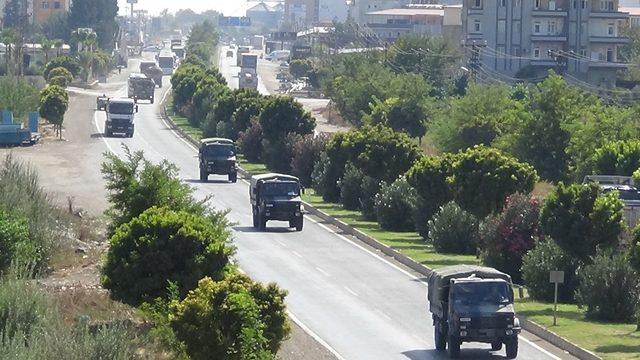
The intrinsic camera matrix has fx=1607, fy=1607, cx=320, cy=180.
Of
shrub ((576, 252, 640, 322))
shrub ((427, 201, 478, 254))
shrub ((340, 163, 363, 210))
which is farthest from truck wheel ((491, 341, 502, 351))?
shrub ((340, 163, 363, 210))

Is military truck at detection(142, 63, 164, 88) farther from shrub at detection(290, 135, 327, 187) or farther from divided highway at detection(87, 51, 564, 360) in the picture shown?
divided highway at detection(87, 51, 564, 360)

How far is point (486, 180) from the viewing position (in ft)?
171

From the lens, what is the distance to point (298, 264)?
172ft

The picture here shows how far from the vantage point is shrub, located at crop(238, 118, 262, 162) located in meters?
94.5

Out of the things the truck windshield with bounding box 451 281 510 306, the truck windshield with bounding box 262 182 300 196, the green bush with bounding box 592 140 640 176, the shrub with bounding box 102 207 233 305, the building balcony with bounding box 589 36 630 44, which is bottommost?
the truck windshield with bounding box 262 182 300 196

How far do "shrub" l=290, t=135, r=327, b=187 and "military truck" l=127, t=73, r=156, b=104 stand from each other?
7392 cm

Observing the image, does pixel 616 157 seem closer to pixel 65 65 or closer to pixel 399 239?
pixel 399 239

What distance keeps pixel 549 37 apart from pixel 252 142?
65.4 m


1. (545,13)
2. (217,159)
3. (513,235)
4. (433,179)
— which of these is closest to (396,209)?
(433,179)

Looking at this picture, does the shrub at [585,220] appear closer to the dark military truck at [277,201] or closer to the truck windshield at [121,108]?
the dark military truck at [277,201]

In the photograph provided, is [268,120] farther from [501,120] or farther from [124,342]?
[124,342]

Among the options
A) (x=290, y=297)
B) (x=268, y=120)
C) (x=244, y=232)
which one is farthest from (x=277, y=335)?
(x=268, y=120)

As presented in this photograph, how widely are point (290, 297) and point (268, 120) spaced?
4451 centimetres

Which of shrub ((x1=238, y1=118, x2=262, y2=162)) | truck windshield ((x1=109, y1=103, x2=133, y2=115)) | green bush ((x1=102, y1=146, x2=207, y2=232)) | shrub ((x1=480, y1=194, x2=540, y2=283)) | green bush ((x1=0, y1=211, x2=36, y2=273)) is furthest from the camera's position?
truck windshield ((x1=109, y1=103, x2=133, y2=115))
